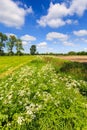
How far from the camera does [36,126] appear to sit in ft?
21.5

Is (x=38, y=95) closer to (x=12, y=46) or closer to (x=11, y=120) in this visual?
(x=11, y=120)

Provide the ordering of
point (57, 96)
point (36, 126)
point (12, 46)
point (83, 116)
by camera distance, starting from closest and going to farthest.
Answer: point (36, 126) < point (83, 116) < point (57, 96) < point (12, 46)

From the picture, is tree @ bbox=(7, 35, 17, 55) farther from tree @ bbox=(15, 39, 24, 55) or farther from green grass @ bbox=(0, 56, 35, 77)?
green grass @ bbox=(0, 56, 35, 77)

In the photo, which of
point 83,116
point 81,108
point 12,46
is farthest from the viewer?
point 12,46

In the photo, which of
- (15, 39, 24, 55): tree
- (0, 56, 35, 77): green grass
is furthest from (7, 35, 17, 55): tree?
(0, 56, 35, 77): green grass

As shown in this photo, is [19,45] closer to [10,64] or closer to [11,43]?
[11,43]

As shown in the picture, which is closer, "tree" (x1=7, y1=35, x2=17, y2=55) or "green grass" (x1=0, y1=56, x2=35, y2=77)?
"green grass" (x1=0, y1=56, x2=35, y2=77)

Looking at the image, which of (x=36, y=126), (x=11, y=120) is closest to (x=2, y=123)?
(x=11, y=120)

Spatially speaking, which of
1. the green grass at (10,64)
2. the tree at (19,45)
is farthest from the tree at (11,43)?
the green grass at (10,64)

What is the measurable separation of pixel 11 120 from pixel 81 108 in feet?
9.26

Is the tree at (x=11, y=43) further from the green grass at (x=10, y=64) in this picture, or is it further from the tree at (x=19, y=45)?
the green grass at (x=10, y=64)

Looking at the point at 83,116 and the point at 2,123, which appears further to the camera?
the point at 83,116

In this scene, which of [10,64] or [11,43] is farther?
[11,43]

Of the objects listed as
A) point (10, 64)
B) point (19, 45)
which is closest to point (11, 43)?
point (19, 45)
